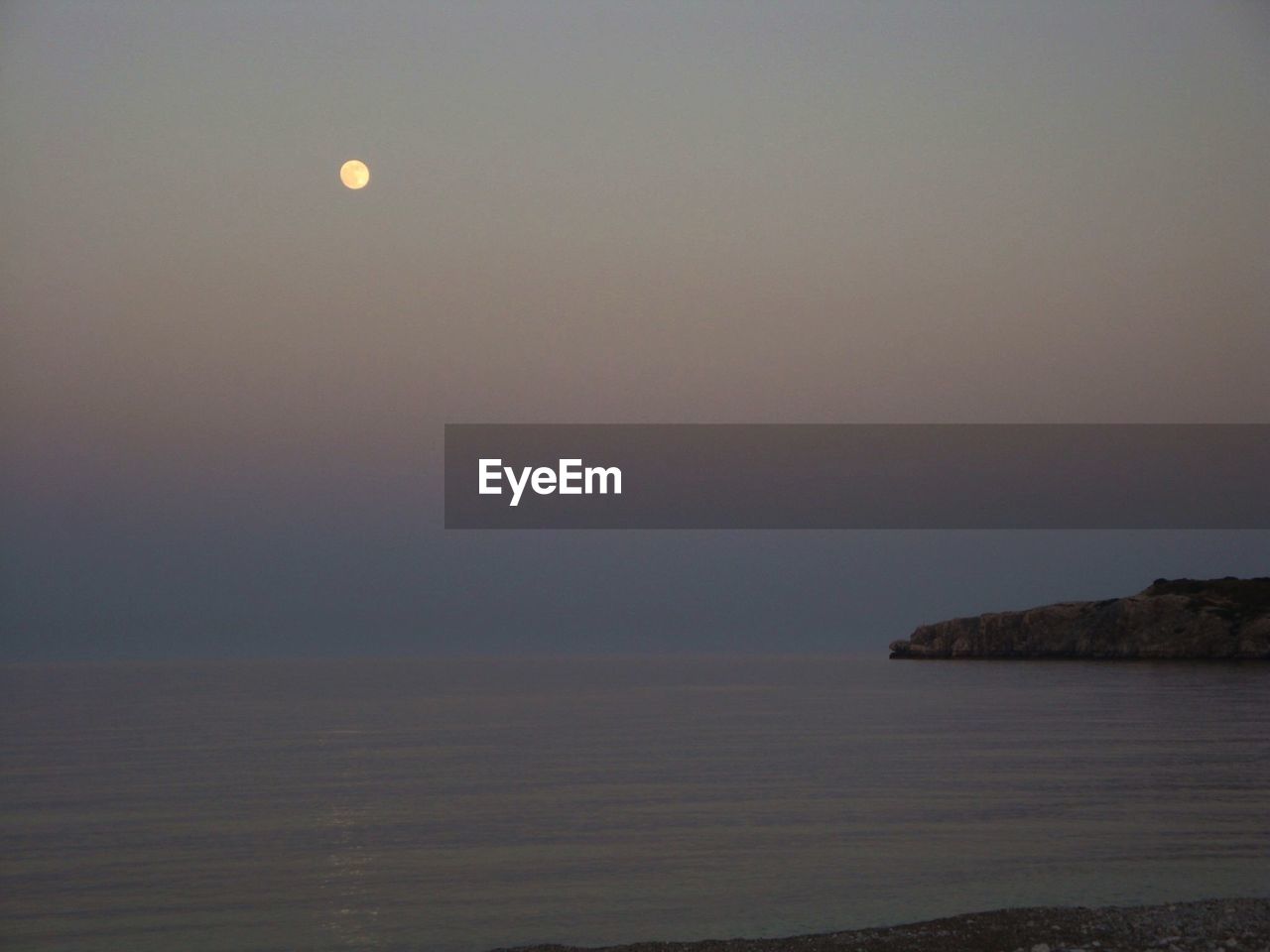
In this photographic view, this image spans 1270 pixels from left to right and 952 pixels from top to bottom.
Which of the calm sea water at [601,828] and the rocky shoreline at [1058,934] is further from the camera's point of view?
the calm sea water at [601,828]

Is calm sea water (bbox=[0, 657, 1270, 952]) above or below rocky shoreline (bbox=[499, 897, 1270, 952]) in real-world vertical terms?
below

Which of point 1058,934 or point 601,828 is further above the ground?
point 1058,934

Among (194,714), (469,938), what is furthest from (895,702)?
(469,938)

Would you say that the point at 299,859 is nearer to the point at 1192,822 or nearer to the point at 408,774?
the point at 408,774

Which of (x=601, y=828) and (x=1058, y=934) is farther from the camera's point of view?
(x=601, y=828)
